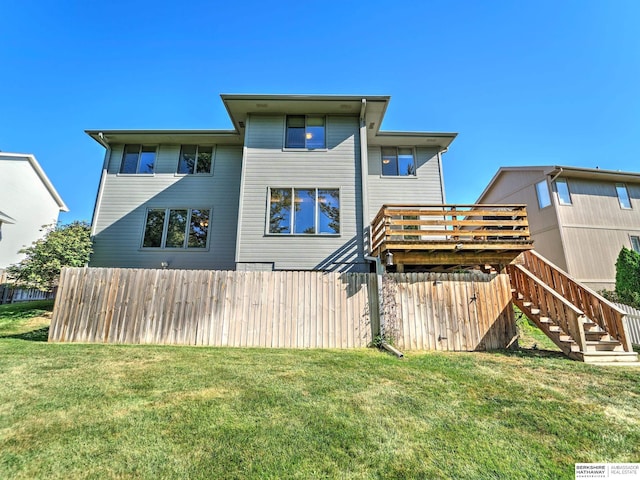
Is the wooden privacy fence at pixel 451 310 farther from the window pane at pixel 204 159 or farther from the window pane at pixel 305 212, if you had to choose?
the window pane at pixel 204 159

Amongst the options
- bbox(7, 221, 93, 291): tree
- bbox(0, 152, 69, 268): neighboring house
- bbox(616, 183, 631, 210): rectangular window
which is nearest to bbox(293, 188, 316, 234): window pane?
bbox(7, 221, 93, 291): tree

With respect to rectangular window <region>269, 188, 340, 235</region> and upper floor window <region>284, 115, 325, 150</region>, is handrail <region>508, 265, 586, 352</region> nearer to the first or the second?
rectangular window <region>269, 188, 340, 235</region>

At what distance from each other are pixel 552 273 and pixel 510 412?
238 inches

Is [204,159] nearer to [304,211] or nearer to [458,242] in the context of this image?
[304,211]

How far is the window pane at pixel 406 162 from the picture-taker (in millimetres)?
12055

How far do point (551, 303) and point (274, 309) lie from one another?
697 cm

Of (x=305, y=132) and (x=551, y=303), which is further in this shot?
(x=305, y=132)

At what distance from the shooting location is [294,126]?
10703mm

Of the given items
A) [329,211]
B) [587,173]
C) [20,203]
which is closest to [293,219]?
[329,211]

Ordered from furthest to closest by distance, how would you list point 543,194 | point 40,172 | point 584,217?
point 40,172
point 543,194
point 584,217

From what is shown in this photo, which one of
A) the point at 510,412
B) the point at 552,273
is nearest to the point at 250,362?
the point at 510,412

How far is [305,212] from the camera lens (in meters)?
9.87

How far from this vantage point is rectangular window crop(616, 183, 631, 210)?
14969 millimetres

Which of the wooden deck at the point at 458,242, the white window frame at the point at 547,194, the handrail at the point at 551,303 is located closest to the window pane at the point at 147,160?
the wooden deck at the point at 458,242
